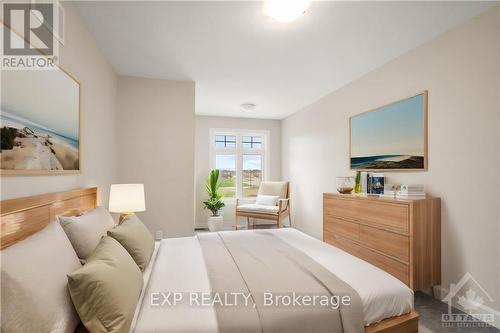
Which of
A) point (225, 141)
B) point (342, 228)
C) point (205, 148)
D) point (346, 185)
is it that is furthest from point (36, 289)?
point (225, 141)

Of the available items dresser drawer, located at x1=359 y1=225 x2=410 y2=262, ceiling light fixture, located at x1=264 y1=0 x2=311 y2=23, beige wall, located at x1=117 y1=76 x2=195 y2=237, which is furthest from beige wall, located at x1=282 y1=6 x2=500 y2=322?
beige wall, located at x1=117 y1=76 x2=195 y2=237

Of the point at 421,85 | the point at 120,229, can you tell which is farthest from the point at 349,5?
the point at 120,229

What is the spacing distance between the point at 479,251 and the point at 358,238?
103 centimetres

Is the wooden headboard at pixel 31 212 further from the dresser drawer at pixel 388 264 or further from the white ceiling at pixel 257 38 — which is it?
the dresser drawer at pixel 388 264

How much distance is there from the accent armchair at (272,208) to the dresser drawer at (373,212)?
152cm

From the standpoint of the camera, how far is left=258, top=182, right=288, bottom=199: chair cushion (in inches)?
209

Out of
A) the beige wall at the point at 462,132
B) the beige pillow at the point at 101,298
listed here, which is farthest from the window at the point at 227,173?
the beige pillow at the point at 101,298

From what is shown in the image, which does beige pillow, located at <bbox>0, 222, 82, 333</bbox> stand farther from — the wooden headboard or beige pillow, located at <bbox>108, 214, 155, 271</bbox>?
beige pillow, located at <bbox>108, 214, 155, 271</bbox>

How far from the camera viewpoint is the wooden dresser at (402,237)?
2.23m

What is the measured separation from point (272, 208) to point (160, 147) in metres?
→ 2.42

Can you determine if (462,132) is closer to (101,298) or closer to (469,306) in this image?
(469,306)

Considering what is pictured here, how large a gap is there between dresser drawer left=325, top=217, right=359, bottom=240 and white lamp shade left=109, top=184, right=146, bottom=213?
7.75ft

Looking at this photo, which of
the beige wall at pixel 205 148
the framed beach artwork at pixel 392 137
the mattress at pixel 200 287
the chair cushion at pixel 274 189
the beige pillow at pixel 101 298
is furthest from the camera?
the beige wall at pixel 205 148

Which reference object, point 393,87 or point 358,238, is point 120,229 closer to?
point 358,238
